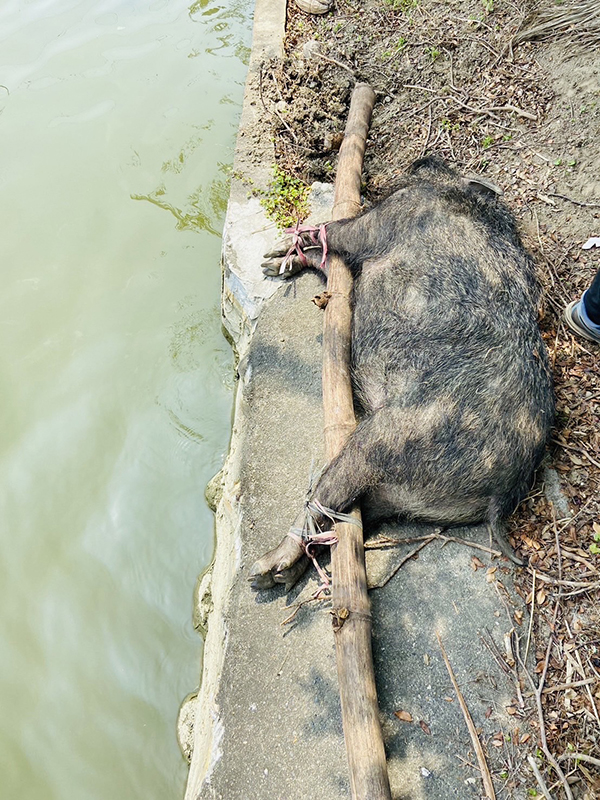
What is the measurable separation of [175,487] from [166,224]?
2.30 m

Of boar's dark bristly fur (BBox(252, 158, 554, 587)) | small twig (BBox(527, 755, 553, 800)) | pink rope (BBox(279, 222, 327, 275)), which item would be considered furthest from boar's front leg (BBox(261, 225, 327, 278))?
small twig (BBox(527, 755, 553, 800))

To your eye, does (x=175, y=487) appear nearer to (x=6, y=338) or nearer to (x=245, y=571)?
(x=245, y=571)

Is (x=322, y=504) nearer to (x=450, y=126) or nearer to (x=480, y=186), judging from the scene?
(x=480, y=186)

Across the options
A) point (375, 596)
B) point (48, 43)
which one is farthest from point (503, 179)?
point (48, 43)

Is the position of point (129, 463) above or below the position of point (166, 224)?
below

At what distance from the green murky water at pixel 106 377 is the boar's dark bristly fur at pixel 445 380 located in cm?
108

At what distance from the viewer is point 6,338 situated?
4281mm

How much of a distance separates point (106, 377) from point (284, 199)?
179 cm

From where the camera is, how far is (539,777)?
7.00 feet

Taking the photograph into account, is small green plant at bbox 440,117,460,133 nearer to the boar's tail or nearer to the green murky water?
the green murky water

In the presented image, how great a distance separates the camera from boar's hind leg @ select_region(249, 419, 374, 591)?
8.70ft

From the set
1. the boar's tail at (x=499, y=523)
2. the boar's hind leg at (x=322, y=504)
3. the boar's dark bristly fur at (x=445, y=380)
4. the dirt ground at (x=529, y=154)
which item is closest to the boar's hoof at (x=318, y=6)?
the dirt ground at (x=529, y=154)

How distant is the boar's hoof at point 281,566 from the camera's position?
2.64m

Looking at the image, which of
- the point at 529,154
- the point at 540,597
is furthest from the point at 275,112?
the point at 540,597
